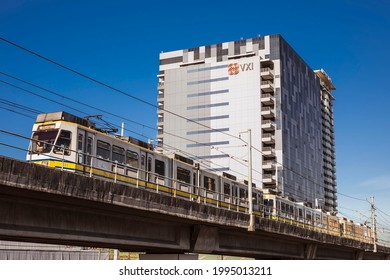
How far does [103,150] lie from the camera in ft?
94.1

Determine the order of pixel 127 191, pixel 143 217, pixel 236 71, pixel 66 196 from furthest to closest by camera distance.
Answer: pixel 236 71 → pixel 143 217 → pixel 127 191 → pixel 66 196

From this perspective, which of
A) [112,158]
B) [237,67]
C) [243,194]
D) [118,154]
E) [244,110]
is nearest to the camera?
[112,158]

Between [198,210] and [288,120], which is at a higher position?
[288,120]

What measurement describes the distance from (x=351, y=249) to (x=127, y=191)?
37.2 metres

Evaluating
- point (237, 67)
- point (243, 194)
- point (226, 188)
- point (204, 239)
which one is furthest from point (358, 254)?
point (237, 67)

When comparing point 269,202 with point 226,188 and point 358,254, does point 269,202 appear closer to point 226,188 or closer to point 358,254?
point 226,188

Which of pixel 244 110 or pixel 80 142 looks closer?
pixel 80 142

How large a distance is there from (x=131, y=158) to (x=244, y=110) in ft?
297

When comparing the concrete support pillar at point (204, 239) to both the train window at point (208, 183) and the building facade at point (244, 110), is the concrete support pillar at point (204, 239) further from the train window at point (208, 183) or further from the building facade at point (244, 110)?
the building facade at point (244, 110)

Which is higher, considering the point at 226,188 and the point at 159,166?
the point at 159,166
